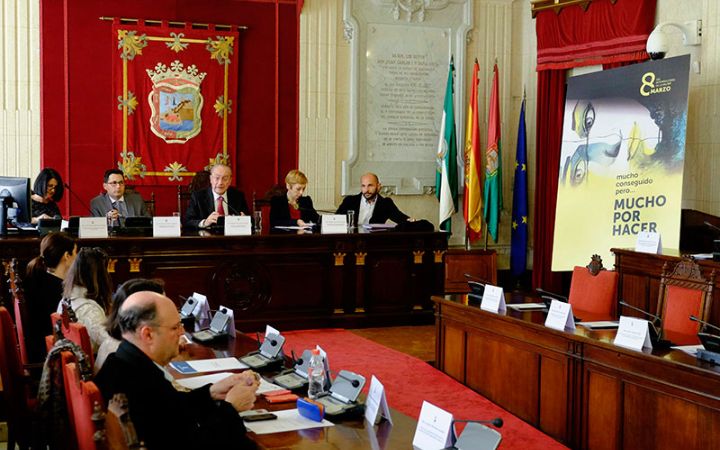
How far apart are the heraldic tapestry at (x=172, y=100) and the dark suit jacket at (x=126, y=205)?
1378 mm

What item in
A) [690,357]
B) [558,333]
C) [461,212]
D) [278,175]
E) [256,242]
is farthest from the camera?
[461,212]

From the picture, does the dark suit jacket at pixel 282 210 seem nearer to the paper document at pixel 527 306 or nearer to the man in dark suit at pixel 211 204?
the man in dark suit at pixel 211 204

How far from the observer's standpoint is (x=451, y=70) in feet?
31.4

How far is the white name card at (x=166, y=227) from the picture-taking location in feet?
22.4

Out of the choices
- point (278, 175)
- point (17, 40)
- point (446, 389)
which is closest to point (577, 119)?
point (278, 175)

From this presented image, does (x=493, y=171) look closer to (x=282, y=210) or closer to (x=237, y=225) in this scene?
(x=282, y=210)

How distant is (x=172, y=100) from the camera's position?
895 cm

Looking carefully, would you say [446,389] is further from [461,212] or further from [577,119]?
[461,212]

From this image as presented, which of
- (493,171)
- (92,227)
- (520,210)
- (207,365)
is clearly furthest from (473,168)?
(207,365)

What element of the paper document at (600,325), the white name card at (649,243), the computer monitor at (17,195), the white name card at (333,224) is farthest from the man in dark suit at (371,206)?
the paper document at (600,325)

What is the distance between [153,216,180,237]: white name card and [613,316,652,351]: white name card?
398 cm

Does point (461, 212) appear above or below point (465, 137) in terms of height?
below

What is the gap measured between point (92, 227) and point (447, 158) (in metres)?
4.24

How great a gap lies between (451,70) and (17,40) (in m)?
4.53
